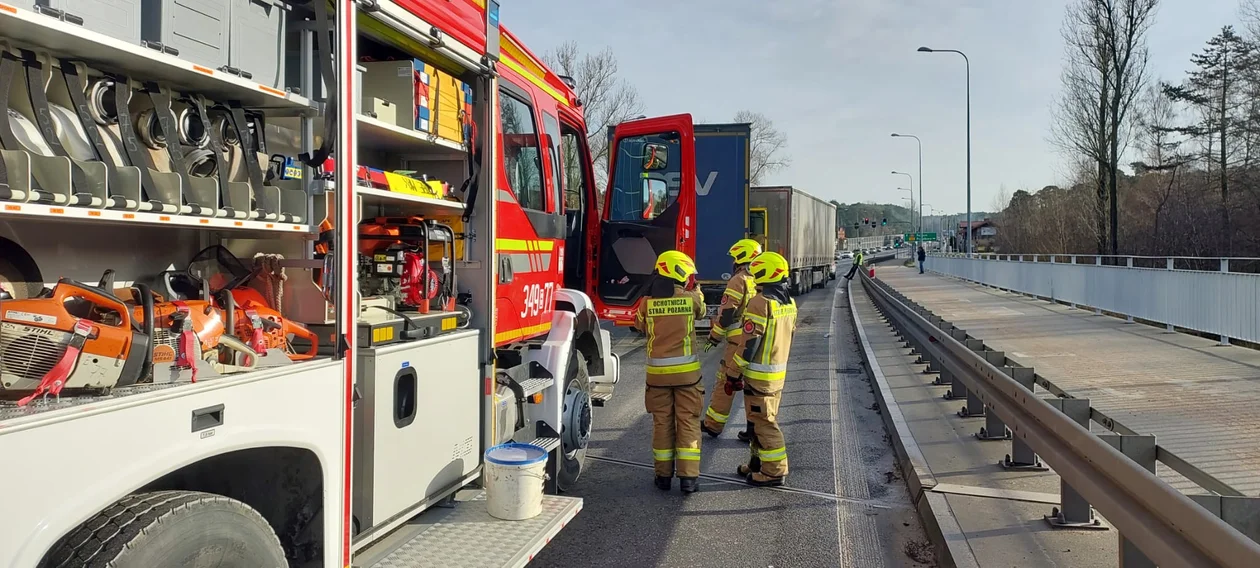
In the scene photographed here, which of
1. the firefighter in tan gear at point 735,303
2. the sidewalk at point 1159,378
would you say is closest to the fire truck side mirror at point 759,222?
the sidewalk at point 1159,378

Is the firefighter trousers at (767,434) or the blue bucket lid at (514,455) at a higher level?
the blue bucket lid at (514,455)

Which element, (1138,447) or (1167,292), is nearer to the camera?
(1138,447)

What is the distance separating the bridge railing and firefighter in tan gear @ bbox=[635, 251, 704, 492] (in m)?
8.64

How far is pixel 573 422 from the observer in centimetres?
559

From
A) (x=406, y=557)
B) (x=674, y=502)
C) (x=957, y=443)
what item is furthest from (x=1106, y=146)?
(x=406, y=557)

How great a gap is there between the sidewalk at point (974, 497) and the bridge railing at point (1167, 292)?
5428 mm

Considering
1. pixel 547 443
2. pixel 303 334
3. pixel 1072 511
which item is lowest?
pixel 1072 511

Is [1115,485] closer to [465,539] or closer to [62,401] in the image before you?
[465,539]

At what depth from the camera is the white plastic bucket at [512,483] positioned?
3936 millimetres

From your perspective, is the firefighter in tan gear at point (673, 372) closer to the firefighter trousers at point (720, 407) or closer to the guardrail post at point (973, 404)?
the firefighter trousers at point (720, 407)

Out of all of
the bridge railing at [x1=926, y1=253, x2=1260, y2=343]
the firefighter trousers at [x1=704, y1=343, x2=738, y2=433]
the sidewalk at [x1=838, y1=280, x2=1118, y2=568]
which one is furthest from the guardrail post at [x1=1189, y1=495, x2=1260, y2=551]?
the bridge railing at [x1=926, y1=253, x2=1260, y2=343]

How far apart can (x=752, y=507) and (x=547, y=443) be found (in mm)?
1551

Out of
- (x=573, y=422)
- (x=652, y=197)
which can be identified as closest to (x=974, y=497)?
(x=573, y=422)

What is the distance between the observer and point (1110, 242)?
28594mm
